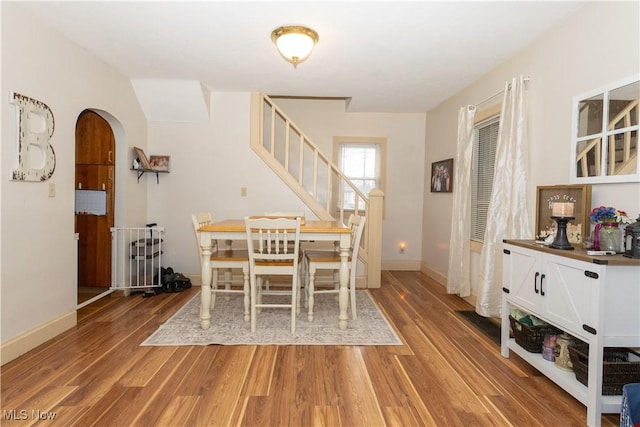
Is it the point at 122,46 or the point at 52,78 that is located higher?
the point at 122,46

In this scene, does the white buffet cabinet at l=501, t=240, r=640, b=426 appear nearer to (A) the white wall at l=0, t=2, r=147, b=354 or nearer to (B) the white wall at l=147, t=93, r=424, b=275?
(B) the white wall at l=147, t=93, r=424, b=275

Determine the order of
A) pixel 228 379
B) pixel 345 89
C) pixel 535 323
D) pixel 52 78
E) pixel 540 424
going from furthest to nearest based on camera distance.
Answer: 1. pixel 345 89
2. pixel 52 78
3. pixel 535 323
4. pixel 228 379
5. pixel 540 424

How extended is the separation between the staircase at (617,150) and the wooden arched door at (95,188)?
465cm

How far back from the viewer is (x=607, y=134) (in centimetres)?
228

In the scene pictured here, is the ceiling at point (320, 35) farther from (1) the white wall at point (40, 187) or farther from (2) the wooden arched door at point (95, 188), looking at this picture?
(2) the wooden arched door at point (95, 188)

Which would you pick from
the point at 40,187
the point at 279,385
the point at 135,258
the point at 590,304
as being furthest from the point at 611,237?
the point at 135,258

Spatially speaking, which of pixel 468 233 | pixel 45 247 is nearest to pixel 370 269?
pixel 468 233

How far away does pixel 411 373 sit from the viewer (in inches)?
93.8

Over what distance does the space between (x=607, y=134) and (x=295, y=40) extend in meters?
2.33

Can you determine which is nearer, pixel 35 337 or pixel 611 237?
pixel 611 237

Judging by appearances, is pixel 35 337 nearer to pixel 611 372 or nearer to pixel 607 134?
pixel 611 372

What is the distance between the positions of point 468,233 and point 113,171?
4.29 m

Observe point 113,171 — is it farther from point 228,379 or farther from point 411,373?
point 411,373
